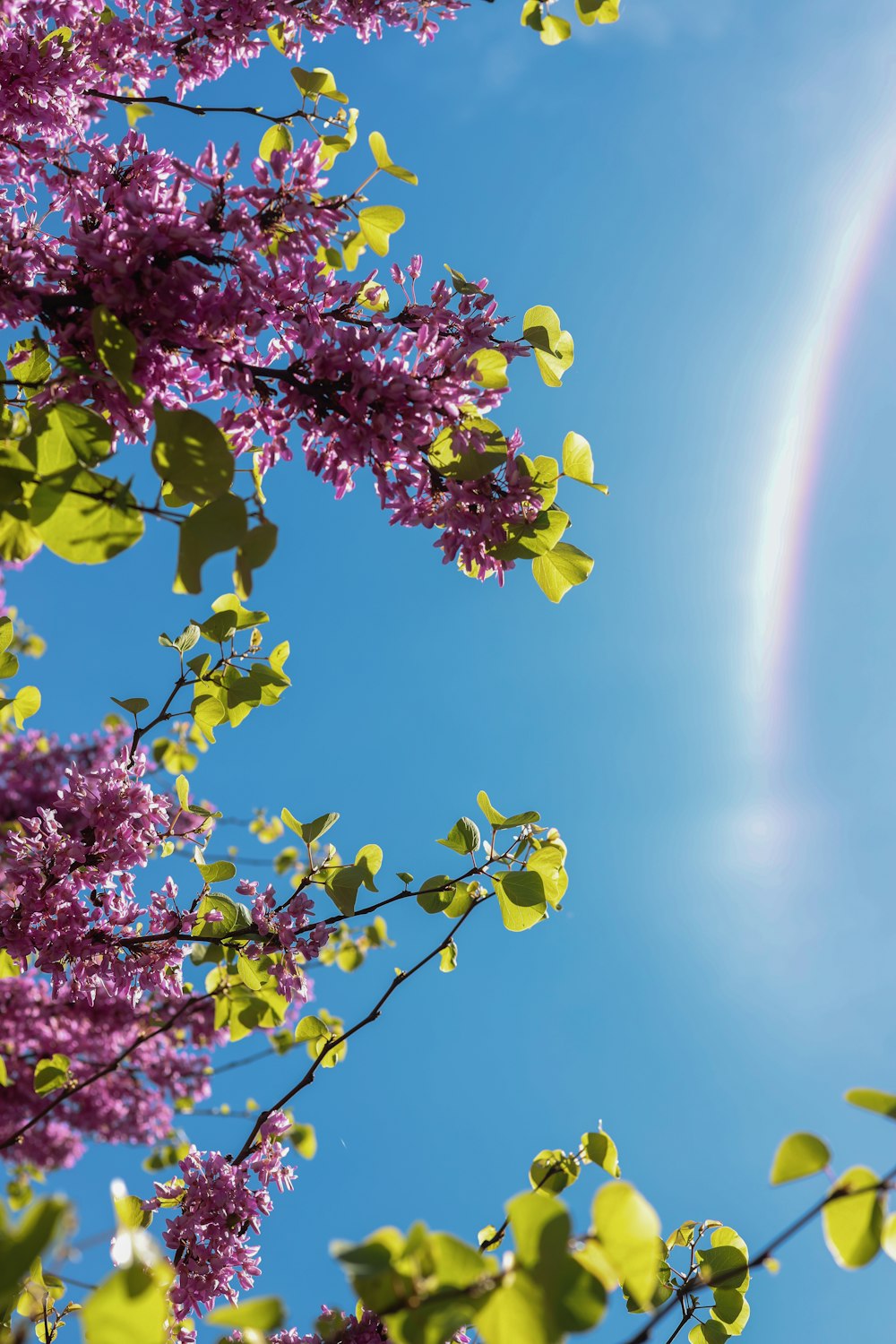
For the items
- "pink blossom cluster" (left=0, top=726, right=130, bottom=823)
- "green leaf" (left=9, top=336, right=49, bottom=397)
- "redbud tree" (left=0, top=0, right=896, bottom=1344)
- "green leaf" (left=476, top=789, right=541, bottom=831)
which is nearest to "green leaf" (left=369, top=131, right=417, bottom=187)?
"redbud tree" (left=0, top=0, right=896, bottom=1344)

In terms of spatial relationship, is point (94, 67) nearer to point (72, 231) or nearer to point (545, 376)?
point (72, 231)

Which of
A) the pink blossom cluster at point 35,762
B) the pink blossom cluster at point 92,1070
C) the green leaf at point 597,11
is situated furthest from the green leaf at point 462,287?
the pink blossom cluster at point 35,762

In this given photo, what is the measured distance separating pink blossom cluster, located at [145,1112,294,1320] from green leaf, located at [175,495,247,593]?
1.52 metres

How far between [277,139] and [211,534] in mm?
1253

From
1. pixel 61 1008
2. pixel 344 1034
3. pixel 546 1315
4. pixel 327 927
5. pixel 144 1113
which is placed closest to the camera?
pixel 546 1315

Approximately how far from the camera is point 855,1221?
2.84 ft

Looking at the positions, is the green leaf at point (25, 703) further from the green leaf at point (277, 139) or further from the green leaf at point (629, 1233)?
the green leaf at point (629, 1233)

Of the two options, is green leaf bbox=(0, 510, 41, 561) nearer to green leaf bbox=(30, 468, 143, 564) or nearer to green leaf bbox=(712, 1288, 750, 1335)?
green leaf bbox=(30, 468, 143, 564)

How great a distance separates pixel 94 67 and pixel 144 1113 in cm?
808

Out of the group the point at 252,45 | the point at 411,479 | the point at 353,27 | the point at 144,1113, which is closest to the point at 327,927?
the point at 411,479

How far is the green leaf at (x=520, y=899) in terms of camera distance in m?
2.01

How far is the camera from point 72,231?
5.50 ft

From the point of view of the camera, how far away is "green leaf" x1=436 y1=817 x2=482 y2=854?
6.92ft

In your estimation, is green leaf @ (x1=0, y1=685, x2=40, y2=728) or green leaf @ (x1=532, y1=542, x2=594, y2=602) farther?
green leaf @ (x1=0, y1=685, x2=40, y2=728)
